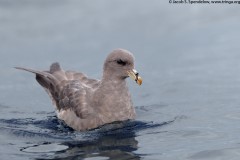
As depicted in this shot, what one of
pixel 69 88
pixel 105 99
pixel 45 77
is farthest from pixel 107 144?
pixel 45 77

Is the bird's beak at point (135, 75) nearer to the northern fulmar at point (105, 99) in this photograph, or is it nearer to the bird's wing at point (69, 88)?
the northern fulmar at point (105, 99)

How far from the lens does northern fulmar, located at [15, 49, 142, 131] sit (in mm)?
10797

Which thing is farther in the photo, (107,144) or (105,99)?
(105,99)

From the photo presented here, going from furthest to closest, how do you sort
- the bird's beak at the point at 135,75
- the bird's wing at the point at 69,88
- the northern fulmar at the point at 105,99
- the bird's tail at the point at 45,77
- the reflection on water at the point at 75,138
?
the bird's tail at the point at 45,77
the bird's wing at the point at 69,88
the northern fulmar at the point at 105,99
the bird's beak at the point at 135,75
the reflection on water at the point at 75,138

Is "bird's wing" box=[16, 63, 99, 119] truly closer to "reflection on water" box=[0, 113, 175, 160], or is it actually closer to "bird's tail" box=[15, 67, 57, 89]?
"bird's tail" box=[15, 67, 57, 89]

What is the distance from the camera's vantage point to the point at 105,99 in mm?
10977

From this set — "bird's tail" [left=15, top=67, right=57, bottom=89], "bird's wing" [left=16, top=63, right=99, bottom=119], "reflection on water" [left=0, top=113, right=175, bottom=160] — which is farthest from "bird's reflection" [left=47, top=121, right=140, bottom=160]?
"bird's tail" [left=15, top=67, right=57, bottom=89]

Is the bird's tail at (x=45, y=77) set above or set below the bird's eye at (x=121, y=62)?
above

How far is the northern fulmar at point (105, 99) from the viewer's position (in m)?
10.8

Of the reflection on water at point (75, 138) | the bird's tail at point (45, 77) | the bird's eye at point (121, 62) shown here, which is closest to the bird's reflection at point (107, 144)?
the reflection on water at point (75, 138)

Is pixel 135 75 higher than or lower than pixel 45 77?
lower

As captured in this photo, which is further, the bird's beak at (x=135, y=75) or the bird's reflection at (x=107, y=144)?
the bird's beak at (x=135, y=75)

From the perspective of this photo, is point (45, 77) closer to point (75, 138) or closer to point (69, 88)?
point (69, 88)

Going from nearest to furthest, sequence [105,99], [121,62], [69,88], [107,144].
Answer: [107,144]
[121,62]
[105,99]
[69,88]
